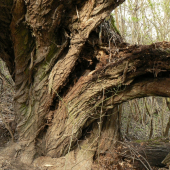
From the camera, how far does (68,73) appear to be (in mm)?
2717

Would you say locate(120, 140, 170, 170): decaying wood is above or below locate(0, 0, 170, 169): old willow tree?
below

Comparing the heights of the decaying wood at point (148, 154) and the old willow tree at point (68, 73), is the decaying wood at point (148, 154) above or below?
below

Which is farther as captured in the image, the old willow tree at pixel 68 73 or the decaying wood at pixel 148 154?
the decaying wood at pixel 148 154

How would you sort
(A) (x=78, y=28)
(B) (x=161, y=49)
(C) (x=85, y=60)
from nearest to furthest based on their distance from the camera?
1. (B) (x=161, y=49)
2. (A) (x=78, y=28)
3. (C) (x=85, y=60)

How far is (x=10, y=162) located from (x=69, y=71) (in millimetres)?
1835

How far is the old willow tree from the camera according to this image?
2328mm

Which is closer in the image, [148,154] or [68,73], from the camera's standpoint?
[68,73]

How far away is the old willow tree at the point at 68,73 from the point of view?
2328mm

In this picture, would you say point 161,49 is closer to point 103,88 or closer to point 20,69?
point 103,88

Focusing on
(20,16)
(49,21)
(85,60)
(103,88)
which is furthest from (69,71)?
(20,16)

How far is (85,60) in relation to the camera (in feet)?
9.64

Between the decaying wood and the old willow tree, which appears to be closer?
the old willow tree

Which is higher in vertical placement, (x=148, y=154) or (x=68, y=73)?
(x=68, y=73)

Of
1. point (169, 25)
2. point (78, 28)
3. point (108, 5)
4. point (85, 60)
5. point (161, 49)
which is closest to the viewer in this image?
point (161, 49)
